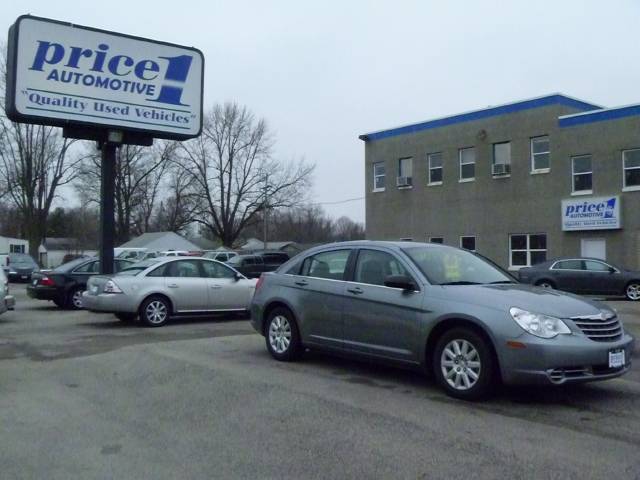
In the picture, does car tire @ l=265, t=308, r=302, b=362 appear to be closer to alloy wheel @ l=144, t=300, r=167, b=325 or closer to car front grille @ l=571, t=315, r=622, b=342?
car front grille @ l=571, t=315, r=622, b=342

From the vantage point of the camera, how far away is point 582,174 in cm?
2842

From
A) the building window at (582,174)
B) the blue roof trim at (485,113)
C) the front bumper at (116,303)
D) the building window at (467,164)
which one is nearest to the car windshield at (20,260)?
the blue roof trim at (485,113)

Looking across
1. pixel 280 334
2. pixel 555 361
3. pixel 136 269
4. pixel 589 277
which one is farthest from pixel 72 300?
pixel 589 277

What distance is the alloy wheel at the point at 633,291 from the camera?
2072 cm

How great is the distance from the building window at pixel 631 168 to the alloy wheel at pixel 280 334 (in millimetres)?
21495

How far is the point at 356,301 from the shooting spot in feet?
26.4

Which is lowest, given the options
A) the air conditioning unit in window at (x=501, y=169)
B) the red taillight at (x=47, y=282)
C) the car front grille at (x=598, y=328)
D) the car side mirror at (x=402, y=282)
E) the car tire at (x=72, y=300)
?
the car tire at (x=72, y=300)

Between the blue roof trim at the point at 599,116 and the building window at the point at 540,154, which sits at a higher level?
the blue roof trim at the point at 599,116

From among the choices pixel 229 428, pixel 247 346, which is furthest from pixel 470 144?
pixel 229 428

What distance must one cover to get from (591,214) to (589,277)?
7.18m

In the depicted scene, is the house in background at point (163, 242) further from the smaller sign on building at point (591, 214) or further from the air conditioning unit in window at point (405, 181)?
the smaller sign on building at point (591, 214)

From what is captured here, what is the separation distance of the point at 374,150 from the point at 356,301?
97.5 feet

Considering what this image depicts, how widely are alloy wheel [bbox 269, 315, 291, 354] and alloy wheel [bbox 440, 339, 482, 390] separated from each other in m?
2.61

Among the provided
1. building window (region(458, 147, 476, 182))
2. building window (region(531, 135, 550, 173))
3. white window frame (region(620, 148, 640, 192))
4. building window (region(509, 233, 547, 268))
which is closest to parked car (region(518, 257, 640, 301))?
white window frame (region(620, 148, 640, 192))
